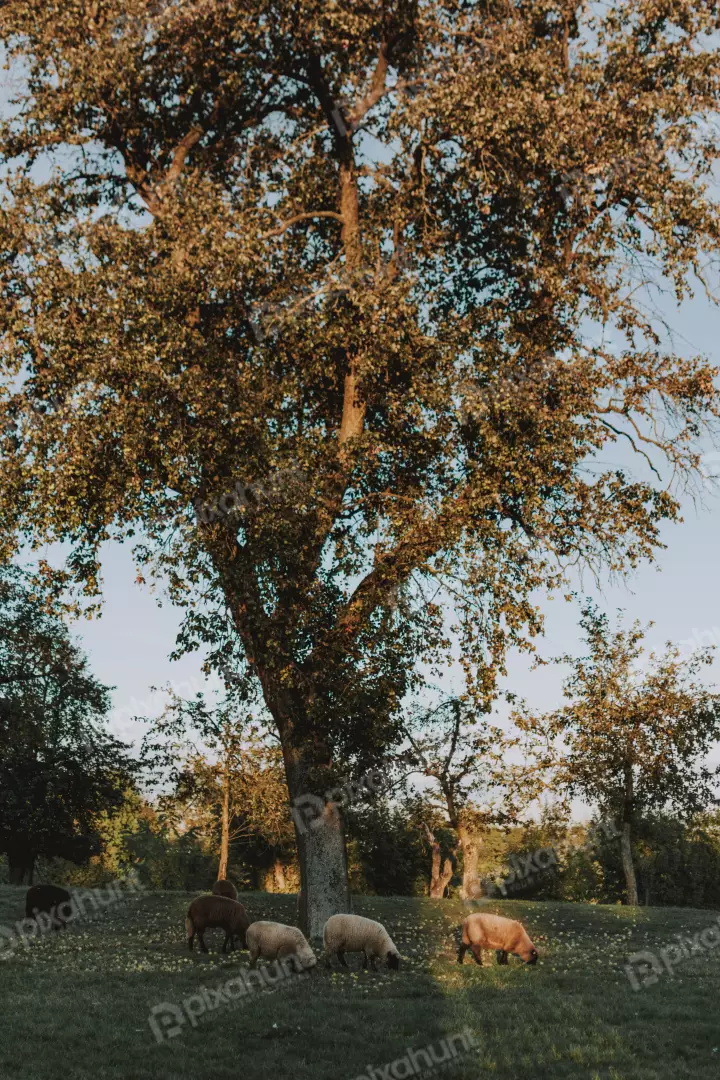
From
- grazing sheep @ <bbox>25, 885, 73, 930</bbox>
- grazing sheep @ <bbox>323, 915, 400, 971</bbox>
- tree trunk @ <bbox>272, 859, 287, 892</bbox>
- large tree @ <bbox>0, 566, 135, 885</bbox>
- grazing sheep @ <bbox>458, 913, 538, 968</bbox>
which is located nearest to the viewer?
grazing sheep @ <bbox>323, 915, 400, 971</bbox>

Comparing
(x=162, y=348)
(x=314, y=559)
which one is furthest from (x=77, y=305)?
(x=314, y=559)

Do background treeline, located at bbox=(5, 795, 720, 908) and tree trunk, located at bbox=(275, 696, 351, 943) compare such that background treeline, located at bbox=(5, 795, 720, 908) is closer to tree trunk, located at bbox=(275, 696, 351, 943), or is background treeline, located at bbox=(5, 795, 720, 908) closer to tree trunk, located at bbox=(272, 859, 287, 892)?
tree trunk, located at bbox=(272, 859, 287, 892)

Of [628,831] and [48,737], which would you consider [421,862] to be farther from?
[48,737]

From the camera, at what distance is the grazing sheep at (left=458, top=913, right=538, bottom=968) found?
2011 centimetres

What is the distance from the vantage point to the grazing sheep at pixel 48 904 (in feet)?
87.6

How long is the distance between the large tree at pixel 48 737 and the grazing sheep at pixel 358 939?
86.9 feet

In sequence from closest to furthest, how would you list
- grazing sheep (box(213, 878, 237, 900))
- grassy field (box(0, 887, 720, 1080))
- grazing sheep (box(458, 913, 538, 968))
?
grassy field (box(0, 887, 720, 1080)) < grazing sheep (box(458, 913, 538, 968)) < grazing sheep (box(213, 878, 237, 900))

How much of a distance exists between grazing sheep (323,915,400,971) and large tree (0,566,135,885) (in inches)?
1043

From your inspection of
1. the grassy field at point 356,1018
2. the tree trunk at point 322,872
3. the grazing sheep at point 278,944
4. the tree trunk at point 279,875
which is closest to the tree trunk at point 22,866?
the tree trunk at point 279,875

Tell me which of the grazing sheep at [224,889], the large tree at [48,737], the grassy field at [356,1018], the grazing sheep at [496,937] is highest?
the large tree at [48,737]

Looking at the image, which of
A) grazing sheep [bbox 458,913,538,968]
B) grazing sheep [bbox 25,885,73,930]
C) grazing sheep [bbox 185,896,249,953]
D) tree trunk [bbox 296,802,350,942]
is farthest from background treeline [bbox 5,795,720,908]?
grazing sheep [bbox 458,913,538,968]

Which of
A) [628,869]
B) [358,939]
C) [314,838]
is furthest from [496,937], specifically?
[628,869]

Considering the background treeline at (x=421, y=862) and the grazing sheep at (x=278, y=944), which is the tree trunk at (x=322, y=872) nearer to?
the grazing sheep at (x=278, y=944)

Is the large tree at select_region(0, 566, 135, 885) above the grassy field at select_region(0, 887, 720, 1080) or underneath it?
above
